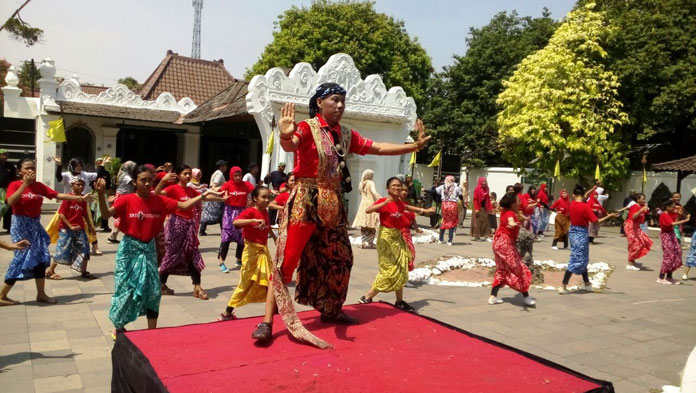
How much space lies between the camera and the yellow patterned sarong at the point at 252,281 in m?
5.64

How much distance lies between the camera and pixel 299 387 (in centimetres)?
288

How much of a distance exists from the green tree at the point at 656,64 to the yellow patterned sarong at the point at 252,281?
828 inches

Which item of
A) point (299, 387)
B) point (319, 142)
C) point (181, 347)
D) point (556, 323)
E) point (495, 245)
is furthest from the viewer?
point (495, 245)

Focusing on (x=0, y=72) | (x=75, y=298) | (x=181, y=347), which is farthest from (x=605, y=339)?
(x=0, y=72)

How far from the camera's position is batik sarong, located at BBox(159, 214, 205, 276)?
669 cm

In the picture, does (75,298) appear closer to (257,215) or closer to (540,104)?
(257,215)

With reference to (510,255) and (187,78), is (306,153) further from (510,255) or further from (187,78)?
(187,78)

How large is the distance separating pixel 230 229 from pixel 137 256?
396 centimetres

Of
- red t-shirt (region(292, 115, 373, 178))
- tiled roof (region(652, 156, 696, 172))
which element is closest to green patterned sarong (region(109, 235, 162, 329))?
red t-shirt (region(292, 115, 373, 178))

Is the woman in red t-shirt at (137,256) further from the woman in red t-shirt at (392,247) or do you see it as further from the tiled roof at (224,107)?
the tiled roof at (224,107)

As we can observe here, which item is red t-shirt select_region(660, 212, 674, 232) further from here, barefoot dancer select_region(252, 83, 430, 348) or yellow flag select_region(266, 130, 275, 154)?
yellow flag select_region(266, 130, 275, 154)

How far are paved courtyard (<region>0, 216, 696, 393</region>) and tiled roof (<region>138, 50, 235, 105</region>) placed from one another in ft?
56.4

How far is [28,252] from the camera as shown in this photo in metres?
6.10

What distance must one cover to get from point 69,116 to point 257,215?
1602 cm
